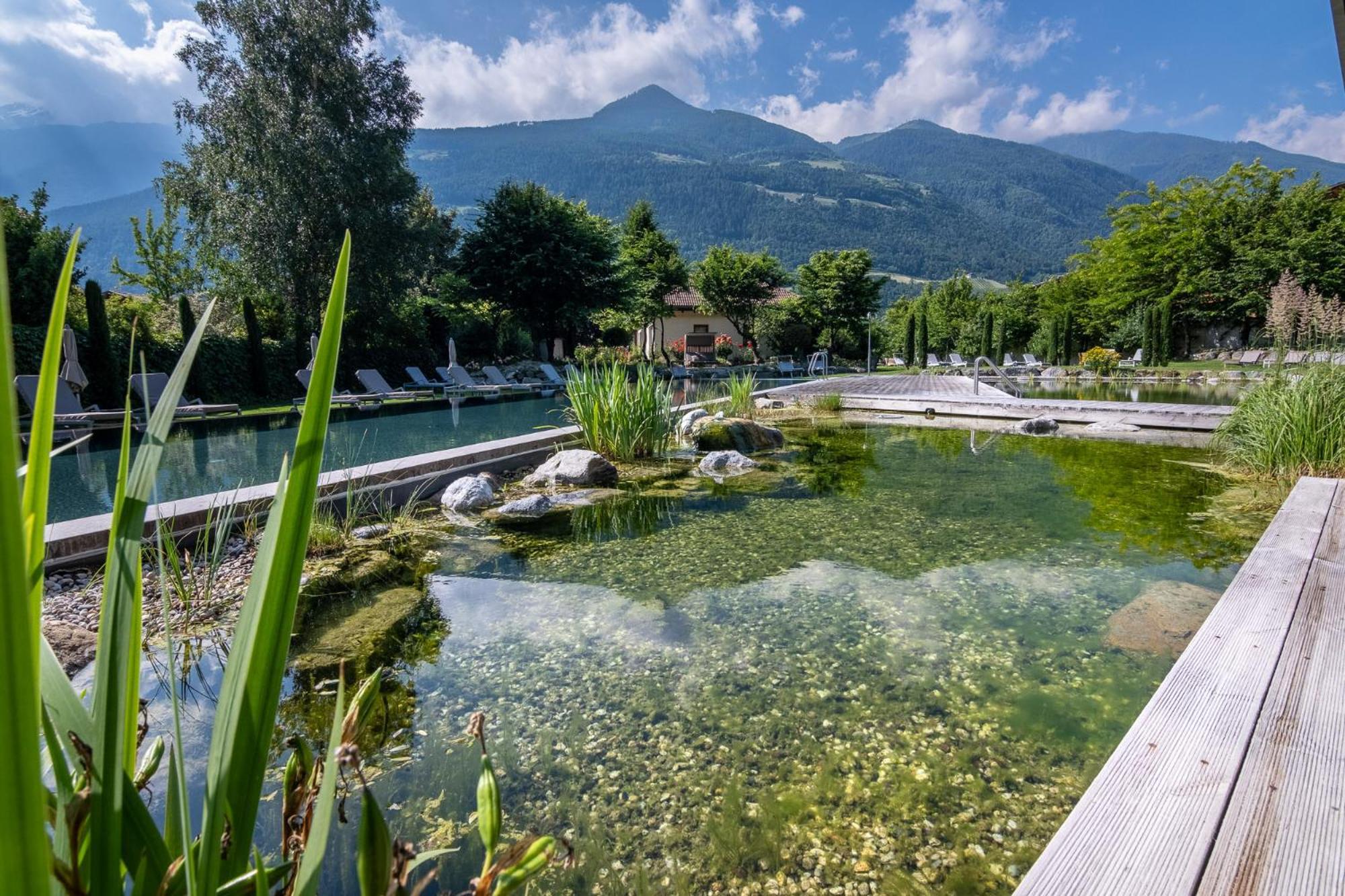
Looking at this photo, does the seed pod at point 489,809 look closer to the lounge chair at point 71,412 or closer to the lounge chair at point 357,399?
the lounge chair at point 71,412

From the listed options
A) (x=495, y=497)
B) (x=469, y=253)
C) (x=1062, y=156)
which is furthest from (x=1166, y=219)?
(x=1062, y=156)

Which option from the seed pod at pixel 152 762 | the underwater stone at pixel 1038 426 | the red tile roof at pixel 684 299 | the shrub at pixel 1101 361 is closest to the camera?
the seed pod at pixel 152 762

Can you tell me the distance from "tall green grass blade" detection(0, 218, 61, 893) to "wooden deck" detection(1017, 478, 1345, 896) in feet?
3.61

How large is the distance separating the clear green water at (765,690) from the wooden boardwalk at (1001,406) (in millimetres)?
5119

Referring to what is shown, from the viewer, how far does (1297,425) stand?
4.71 metres

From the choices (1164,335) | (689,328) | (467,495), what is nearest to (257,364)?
(467,495)

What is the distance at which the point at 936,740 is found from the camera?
6.37ft

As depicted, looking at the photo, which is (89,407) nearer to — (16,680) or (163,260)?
(163,260)

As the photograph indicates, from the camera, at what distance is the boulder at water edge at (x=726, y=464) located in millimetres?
6082

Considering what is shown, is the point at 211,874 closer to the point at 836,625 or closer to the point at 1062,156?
the point at 836,625

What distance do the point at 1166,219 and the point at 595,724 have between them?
30.9m

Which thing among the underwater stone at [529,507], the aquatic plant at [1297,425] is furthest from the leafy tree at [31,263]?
the aquatic plant at [1297,425]

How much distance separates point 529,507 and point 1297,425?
17.1ft

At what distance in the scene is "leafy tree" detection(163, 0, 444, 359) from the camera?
48.7 ft
